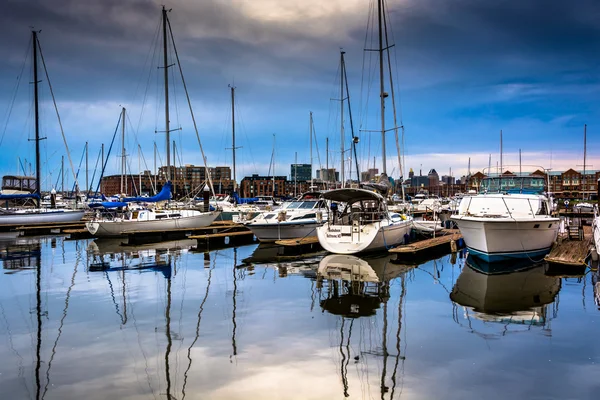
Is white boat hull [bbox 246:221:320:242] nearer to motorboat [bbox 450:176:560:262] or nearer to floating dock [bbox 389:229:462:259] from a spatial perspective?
floating dock [bbox 389:229:462:259]

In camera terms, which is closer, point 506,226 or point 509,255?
point 506,226

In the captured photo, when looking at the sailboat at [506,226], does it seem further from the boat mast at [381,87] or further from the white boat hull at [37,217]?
the white boat hull at [37,217]

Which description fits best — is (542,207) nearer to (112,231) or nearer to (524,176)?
(524,176)

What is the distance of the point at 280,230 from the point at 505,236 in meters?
12.4

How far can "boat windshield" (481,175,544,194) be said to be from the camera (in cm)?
2481

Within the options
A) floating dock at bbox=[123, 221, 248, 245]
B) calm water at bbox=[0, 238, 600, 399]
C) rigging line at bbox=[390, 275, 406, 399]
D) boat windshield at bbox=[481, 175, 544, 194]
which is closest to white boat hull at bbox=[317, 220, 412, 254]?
calm water at bbox=[0, 238, 600, 399]

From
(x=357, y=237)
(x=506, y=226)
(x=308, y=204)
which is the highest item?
(x=308, y=204)

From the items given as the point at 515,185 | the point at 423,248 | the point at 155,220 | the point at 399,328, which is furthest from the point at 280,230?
the point at 399,328

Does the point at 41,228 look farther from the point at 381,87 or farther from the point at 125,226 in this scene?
the point at 381,87

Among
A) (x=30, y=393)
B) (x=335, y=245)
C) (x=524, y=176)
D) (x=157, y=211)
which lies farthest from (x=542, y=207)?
(x=157, y=211)

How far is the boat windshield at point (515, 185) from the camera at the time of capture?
2481 cm

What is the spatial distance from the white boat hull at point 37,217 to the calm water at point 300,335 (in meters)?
25.2

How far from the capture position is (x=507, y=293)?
46.0 ft

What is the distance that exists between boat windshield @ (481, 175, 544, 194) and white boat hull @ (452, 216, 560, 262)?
5027mm
